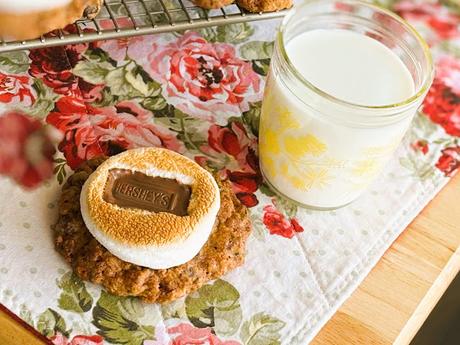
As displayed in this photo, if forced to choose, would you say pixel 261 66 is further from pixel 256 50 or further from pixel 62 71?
pixel 62 71

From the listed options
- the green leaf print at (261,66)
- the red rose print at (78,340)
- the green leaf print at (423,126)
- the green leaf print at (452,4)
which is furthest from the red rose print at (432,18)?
the red rose print at (78,340)

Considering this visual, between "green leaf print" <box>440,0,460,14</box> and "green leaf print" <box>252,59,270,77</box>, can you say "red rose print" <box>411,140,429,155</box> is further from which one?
"green leaf print" <box>440,0,460,14</box>

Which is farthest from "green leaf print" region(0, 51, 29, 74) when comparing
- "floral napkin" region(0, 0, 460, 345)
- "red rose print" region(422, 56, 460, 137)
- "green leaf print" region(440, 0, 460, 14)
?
"green leaf print" region(440, 0, 460, 14)

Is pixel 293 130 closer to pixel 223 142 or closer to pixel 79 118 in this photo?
pixel 223 142

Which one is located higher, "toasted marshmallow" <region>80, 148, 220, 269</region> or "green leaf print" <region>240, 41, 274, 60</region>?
"toasted marshmallow" <region>80, 148, 220, 269</region>

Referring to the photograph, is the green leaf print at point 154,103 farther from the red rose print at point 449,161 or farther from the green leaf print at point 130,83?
the red rose print at point 449,161
